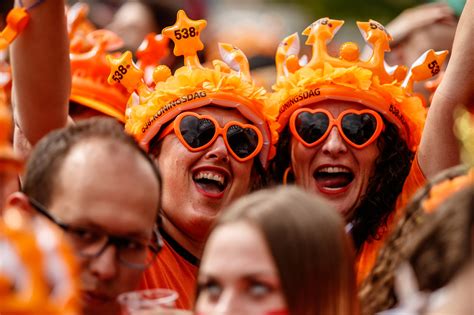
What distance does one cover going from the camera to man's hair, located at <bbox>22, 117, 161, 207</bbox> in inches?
138

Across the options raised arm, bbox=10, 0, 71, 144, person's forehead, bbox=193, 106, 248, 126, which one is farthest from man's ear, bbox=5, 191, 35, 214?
person's forehead, bbox=193, 106, 248, 126

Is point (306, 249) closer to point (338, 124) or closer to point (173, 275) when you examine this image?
point (173, 275)

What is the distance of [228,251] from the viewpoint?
2967mm

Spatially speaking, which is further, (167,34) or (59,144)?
(167,34)

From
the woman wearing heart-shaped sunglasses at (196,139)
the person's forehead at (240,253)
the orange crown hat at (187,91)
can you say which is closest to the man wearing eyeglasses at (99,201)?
the person's forehead at (240,253)

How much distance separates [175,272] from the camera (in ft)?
15.9

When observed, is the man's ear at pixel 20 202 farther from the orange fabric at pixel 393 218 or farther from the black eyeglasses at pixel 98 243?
the orange fabric at pixel 393 218

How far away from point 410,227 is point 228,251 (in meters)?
0.53

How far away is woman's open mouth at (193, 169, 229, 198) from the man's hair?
145 cm

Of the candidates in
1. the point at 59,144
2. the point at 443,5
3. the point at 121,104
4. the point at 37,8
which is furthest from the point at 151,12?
the point at 59,144

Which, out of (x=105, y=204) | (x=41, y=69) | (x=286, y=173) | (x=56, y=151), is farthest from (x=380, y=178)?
(x=105, y=204)

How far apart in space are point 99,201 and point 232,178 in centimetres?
185

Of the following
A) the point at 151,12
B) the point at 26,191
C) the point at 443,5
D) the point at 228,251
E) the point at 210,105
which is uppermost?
the point at 228,251

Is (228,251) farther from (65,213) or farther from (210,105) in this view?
(210,105)
